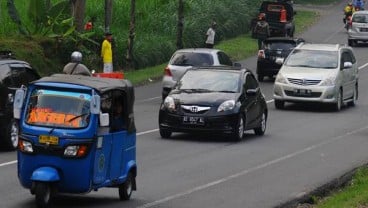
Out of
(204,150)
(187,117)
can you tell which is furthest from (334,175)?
(187,117)

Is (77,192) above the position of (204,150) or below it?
above

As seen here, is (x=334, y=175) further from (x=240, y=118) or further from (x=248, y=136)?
(x=248, y=136)

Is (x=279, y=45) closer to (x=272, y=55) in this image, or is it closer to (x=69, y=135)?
(x=272, y=55)

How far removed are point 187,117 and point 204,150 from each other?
1468mm

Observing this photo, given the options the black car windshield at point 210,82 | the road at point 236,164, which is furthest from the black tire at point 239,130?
the black car windshield at point 210,82

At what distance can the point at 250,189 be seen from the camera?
1576 centimetres

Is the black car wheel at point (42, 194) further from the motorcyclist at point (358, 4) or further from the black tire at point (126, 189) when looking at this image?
the motorcyclist at point (358, 4)

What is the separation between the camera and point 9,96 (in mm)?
19812

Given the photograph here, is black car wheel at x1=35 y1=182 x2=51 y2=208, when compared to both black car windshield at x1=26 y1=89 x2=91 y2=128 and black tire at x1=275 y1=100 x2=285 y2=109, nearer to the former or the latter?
black car windshield at x1=26 y1=89 x2=91 y2=128

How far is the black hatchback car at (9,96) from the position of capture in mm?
19531

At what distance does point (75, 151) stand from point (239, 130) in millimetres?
10094

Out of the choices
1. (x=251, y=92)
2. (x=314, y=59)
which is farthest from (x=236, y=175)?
(x=314, y=59)

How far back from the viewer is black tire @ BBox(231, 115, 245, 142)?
2236 cm

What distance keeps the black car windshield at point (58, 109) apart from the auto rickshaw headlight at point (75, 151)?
0.30m
